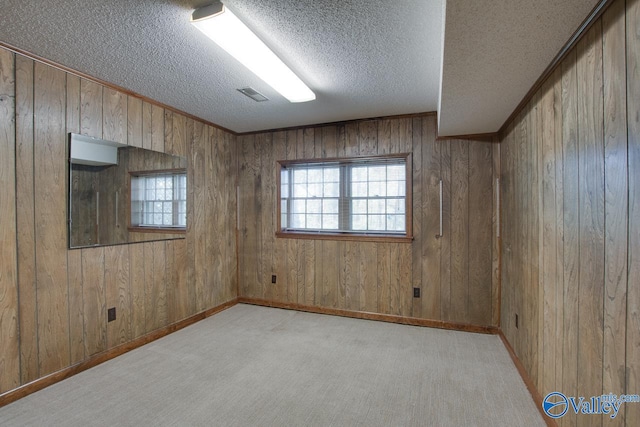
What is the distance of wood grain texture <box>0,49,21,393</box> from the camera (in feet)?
6.45

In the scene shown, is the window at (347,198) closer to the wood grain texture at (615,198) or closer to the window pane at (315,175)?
the window pane at (315,175)

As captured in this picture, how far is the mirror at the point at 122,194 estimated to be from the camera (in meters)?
2.40

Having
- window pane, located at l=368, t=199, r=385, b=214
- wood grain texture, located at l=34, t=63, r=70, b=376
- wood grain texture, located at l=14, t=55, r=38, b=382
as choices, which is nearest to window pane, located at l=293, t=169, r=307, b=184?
window pane, located at l=368, t=199, r=385, b=214

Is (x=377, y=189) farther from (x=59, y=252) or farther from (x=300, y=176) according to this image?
(x=59, y=252)

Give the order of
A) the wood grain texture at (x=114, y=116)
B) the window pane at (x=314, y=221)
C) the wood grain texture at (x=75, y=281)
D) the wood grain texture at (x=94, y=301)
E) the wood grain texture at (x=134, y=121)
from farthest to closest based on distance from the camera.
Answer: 1. the window pane at (x=314, y=221)
2. the wood grain texture at (x=134, y=121)
3. the wood grain texture at (x=114, y=116)
4. the wood grain texture at (x=94, y=301)
5. the wood grain texture at (x=75, y=281)

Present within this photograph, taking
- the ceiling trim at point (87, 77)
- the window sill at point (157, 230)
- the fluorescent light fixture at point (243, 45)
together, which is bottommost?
the window sill at point (157, 230)

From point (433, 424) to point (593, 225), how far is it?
4.62 feet

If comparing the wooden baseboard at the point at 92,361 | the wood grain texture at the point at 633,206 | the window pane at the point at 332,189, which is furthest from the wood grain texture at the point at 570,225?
the wooden baseboard at the point at 92,361

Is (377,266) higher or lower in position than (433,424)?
higher

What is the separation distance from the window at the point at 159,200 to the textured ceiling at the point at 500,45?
2.77m

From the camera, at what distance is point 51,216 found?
224cm

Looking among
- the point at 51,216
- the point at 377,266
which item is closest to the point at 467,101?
the point at 377,266

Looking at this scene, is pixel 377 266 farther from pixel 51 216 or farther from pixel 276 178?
pixel 51 216

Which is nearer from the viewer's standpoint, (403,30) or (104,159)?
(403,30)
